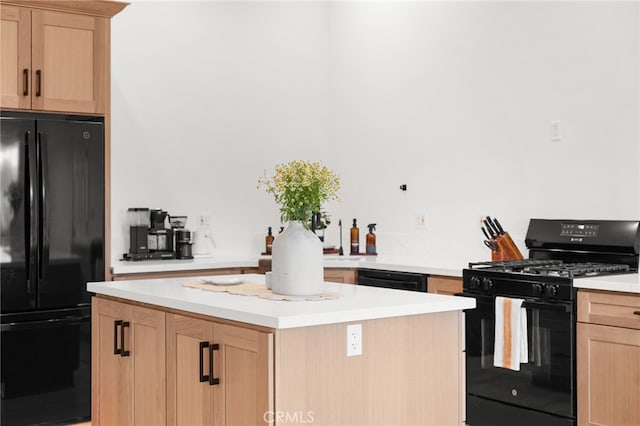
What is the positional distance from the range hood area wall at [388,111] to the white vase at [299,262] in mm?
2151

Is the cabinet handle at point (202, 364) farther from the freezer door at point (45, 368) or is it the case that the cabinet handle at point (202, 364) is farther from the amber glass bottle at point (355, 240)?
the amber glass bottle at point (355, 240)

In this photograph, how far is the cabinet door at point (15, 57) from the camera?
4.38 metres

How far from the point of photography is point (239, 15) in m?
5.86

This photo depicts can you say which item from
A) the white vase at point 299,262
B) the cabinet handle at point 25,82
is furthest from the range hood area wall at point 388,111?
the white vase at point 299,262

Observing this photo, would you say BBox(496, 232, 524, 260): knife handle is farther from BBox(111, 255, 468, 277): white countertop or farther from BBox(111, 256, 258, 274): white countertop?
BBox(111, 256, 258, 274): white countertop

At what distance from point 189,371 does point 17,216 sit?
2.12 metres

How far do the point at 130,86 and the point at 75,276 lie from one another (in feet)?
4.83

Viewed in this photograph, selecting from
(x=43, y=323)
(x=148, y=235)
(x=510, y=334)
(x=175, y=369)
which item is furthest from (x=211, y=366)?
(x=148, y=235)

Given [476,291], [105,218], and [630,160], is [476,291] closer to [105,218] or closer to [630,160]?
[630,160]

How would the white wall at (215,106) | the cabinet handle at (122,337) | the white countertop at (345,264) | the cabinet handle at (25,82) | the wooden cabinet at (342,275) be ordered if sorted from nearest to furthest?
the cabinet handle at (122,337)
the cabinet handle at (25,82)
the white countertop at (345,264)
the wooden cabinet at (342,275)
the white wall at (215,106)

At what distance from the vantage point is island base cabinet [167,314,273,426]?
2328mm

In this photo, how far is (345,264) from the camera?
5.01 metres

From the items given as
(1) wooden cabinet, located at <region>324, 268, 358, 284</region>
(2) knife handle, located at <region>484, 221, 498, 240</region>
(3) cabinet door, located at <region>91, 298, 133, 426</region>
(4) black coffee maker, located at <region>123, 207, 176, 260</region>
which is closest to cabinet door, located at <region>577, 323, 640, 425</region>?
(2) knife handle, located at <region>484, 221, 498, 240</region>

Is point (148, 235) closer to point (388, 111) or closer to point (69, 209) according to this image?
point (69, 209)
